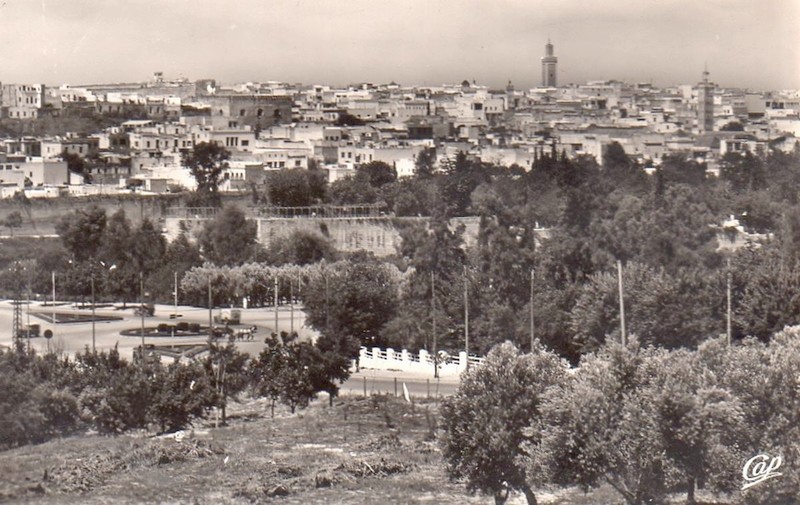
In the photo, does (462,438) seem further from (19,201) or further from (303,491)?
(19,201)

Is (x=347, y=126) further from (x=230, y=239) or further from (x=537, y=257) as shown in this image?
(x=537, y=257)

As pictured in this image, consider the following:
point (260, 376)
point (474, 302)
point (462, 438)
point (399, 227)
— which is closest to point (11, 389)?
point (260, 376)

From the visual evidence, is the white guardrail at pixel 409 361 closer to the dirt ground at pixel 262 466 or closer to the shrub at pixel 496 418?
the dirt ground at pixel 262 466

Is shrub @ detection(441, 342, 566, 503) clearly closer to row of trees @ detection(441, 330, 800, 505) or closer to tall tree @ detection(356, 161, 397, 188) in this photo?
row of trees @ detection(441, 330, 800, 505)

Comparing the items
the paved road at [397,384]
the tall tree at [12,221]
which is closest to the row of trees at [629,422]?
the paved road at [397,384]

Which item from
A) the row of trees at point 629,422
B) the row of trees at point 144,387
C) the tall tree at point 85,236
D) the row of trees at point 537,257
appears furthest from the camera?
the tall tree at point 85,236

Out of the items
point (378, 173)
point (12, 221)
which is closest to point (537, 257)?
point (378, 173)
